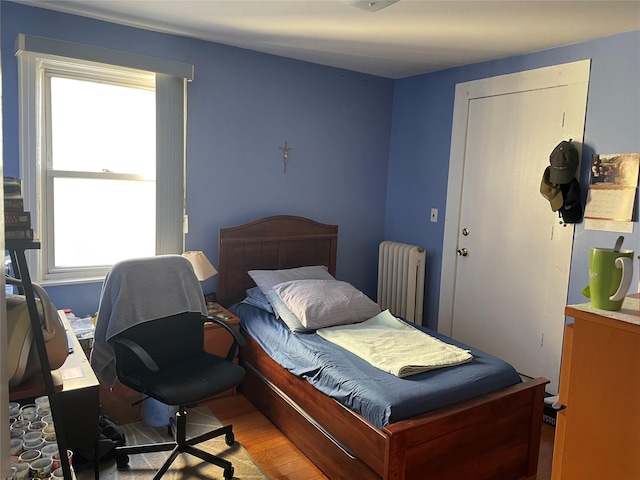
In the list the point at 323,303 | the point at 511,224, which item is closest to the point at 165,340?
the point at 323,303

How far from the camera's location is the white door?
3121mm

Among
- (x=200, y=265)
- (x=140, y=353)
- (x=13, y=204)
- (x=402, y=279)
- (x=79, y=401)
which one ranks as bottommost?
(x=79, y=401)

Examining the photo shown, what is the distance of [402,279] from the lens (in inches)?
158

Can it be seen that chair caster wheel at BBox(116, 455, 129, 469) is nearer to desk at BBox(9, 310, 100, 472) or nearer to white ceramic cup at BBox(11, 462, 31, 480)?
desk at BBox(9, 310, 100, 472)

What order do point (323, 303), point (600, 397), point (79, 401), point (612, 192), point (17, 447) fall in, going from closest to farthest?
point (600, 397), point (17, 447), point (79, 401), point (612, 192), point (323, 303)

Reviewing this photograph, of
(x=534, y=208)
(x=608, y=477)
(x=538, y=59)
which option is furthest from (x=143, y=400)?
(x=538, y=59)

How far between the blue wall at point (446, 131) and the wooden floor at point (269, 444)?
1.07 metres

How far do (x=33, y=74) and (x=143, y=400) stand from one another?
1964 mm

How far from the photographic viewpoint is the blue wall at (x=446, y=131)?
278 centimetres

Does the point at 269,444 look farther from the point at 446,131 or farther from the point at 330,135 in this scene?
the point at 446,131

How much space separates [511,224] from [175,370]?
237 cm

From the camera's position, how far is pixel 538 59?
3207 millimetres

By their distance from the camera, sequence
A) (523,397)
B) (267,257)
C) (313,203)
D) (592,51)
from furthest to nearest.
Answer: (313,203), (267,257), (592,51), (523,397)

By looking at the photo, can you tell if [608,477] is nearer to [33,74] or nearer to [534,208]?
[534,208]
